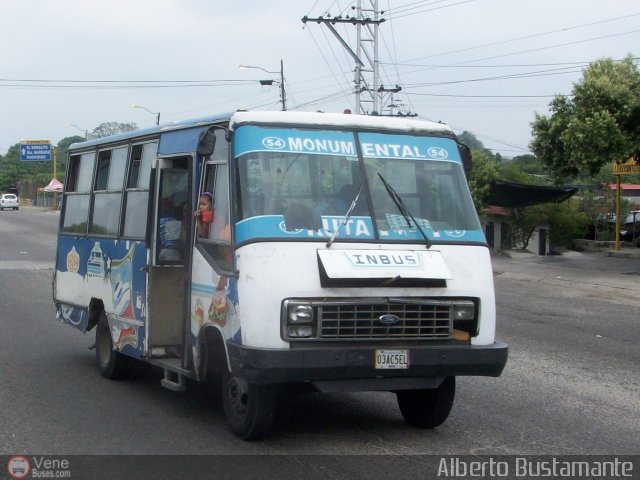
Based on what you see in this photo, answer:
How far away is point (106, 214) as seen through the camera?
992cm

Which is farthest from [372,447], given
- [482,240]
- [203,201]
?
[203,201]

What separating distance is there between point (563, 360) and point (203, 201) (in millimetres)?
5569

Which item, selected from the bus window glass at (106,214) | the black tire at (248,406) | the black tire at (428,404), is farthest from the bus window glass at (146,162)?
the black tire at (428,404)

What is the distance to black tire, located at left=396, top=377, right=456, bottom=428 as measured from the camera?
24.4ft

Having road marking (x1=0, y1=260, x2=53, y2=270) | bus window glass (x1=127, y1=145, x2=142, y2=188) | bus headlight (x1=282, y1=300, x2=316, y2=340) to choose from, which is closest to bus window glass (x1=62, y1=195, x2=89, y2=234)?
bus window glass (x1=127, y1=145, x2=142, y2=188)

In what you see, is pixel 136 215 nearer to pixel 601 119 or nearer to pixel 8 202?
pixel 601 119

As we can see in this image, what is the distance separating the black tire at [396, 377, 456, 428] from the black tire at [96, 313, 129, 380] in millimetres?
3221

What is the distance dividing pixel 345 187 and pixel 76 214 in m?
4.82

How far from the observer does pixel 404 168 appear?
7.46m

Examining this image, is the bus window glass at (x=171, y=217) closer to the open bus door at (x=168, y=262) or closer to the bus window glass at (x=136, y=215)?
the open bus door at (x=168, y=262)

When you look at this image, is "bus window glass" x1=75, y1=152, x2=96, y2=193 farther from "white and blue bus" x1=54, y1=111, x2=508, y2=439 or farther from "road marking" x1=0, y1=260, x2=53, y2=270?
"road marking" x1=0, y1=260, x2=53, y2=270

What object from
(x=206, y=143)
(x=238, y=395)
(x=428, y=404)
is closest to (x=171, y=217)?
(x=206, y=143)

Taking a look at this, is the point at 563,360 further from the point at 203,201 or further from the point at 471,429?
the point at 203,201

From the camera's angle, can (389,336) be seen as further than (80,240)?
No
